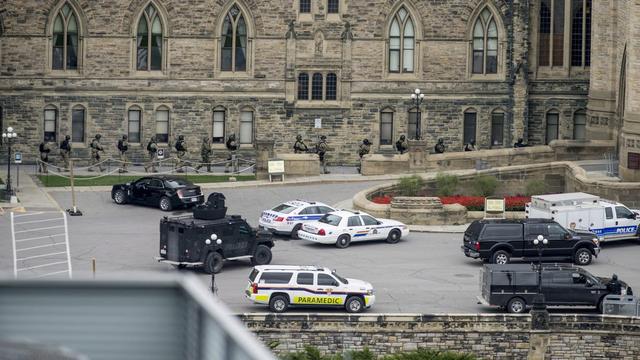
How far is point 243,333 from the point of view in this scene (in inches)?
150

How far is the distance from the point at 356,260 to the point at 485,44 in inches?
984

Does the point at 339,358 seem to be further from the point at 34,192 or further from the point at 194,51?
the point at 194,51

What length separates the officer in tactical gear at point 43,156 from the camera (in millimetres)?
58066

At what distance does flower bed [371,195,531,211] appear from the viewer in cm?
4822

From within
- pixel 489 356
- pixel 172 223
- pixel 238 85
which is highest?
pixel 238 85

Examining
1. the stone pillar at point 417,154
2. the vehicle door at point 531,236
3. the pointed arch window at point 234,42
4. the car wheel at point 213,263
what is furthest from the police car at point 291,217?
the pointed arch window at point 234,42

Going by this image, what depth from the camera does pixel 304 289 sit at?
1334 inches

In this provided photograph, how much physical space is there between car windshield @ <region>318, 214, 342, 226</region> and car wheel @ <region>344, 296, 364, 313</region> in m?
8.16

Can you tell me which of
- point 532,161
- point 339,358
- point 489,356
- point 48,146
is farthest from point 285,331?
point 48,146

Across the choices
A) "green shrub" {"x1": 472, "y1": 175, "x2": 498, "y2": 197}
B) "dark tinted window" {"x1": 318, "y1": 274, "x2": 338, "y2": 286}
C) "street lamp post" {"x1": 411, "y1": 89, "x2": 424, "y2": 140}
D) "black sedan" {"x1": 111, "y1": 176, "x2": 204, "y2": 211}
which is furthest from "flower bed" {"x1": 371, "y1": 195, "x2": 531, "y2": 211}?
"dark tinted window" {"x1": 318, "y1": 274, "x2": 338, "y2": 286}

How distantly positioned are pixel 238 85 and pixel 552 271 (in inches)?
1184

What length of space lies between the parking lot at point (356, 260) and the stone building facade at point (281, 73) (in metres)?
13.4

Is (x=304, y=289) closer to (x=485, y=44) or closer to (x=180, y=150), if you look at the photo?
(x=180, y=150)

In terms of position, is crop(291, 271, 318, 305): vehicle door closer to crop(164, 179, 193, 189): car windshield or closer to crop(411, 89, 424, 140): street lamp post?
crop(164, 179, 193, 189): car windshield
